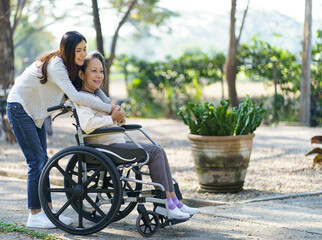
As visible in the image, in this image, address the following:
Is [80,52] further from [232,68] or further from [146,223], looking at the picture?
[232,68]

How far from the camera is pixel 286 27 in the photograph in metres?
14.4

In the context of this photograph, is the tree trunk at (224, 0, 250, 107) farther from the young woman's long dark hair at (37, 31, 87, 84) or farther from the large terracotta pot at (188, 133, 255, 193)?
the young woman's long dark hair at (37, 31, 87, 84)

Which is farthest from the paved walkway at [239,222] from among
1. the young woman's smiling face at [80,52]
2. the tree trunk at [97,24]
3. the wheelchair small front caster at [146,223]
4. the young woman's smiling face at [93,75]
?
the tree trunk at [97,24]

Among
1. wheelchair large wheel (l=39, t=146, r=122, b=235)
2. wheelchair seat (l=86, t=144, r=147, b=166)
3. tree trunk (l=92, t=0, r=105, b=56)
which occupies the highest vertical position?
tree trunk (l=92, t=0, r=105, b=56)

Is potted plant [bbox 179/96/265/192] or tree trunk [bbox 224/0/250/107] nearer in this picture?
potted plant [bbox 179/96/265/192]

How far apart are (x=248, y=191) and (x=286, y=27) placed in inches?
366

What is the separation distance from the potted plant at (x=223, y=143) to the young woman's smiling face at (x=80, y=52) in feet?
5.65

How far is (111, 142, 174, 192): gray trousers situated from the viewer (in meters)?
4.10

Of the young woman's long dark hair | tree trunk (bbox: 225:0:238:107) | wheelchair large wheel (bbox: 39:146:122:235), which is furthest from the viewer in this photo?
tree trunk (bbox: 225:0:238:107)

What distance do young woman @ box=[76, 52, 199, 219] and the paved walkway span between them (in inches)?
8.1

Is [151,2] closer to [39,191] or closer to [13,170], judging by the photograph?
[13,170]

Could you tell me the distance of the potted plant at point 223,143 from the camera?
5598mm

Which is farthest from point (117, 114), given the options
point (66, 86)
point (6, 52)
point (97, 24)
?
point (6, 52)

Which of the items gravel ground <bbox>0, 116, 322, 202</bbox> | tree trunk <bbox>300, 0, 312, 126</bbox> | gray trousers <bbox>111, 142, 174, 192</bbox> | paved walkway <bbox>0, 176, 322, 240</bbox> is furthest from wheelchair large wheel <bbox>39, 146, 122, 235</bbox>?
tree trunk <bbox>300, 0, 312, 126</bbox>
